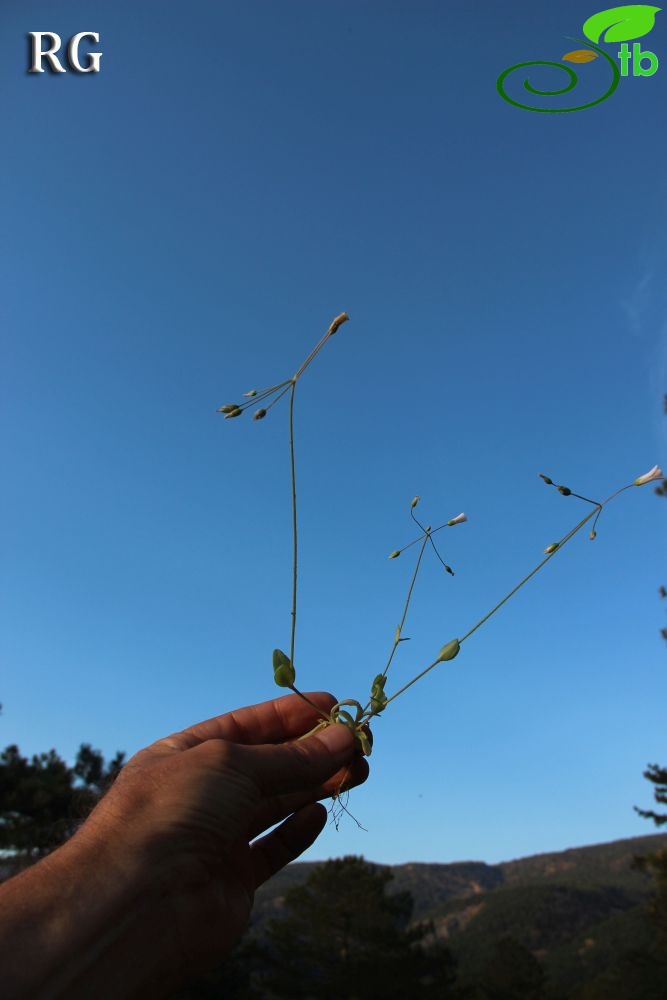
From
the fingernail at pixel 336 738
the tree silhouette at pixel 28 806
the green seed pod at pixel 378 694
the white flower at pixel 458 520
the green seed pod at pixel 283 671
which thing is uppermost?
the tree silhouette at pixel 28 806

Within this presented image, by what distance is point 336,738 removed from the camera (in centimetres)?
175

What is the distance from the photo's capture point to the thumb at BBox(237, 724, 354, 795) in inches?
62.0

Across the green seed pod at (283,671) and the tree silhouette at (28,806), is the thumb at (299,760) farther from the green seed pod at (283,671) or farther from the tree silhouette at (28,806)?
the tree silhouette at (28,806)

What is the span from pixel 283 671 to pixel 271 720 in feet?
1.48

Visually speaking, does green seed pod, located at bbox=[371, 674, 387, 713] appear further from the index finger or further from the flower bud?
the flower bud

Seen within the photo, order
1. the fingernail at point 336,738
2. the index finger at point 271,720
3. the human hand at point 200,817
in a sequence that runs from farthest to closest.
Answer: the index finger at point 271,720 < the fingernail at point 336,738 < the human hand at point 200,817

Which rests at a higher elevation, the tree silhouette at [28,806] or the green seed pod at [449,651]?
the tree silhouette at [28,806]

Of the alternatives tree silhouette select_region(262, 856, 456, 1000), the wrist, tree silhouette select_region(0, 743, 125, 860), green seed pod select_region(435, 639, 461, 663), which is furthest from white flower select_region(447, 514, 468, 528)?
tree silhouette select_region(262, 856, 456, 1000)

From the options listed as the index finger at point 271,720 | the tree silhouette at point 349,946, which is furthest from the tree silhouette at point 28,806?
the tree silhouette at point 349,946

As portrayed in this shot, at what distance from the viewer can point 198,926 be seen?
5.10 ft

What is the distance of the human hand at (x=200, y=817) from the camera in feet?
4.77

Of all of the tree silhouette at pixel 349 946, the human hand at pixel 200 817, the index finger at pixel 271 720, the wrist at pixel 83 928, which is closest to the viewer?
the wrist at pixel 83 928

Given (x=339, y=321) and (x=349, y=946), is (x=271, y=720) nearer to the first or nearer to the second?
(x=339, y=321)

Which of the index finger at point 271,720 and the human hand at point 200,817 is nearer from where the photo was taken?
the human hand at point 200,817
